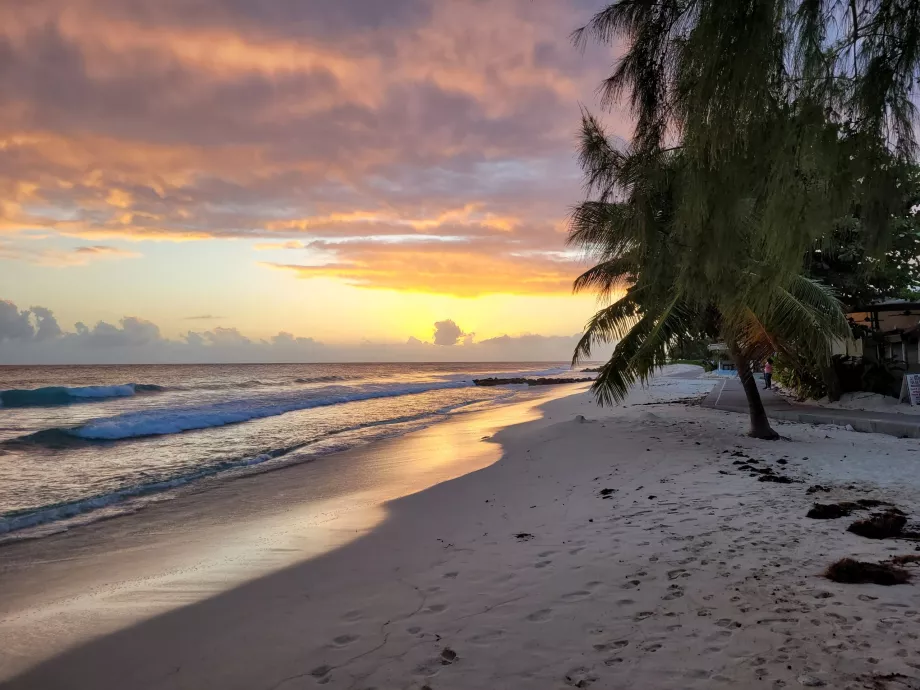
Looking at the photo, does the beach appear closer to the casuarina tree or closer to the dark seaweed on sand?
the dark seaweed on sand

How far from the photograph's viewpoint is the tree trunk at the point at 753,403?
1068 centimetres

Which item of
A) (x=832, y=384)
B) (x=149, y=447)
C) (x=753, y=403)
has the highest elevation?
(x=832, y=384)

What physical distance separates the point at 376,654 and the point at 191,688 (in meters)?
1.08

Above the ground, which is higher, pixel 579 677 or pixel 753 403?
pixel 753 403

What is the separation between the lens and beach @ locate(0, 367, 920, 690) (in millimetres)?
3014

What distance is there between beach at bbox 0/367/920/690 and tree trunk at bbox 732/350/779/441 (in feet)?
7.00

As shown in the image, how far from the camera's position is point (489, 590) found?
4160 mm

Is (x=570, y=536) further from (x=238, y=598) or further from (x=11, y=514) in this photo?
(x=11, y=514)

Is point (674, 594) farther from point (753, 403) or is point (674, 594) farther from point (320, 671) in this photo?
point (753, 403)

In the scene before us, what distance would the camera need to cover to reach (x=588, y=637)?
3.28 metres

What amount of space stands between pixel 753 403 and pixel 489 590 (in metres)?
8.72

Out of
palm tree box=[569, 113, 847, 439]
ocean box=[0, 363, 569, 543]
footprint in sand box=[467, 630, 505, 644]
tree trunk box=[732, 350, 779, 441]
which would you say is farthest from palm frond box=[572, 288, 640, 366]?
footprint in sand box=[467, 630, 505, 644]

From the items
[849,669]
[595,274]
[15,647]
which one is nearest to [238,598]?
[15,647]

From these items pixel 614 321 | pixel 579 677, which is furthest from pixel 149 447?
pixel 579 677
